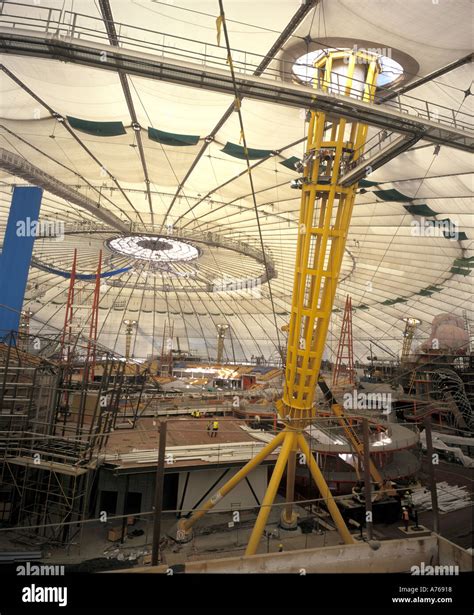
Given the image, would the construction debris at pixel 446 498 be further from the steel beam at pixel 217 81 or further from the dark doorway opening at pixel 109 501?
the steel beam at pixel 217 81

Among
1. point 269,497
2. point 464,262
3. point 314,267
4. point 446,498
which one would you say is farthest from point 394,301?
point 269,497

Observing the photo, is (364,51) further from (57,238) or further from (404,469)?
(57,238)

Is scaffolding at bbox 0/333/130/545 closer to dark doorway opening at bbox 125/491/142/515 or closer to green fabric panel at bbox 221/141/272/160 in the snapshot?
dark doorway opening at bbox 125/491/142/515

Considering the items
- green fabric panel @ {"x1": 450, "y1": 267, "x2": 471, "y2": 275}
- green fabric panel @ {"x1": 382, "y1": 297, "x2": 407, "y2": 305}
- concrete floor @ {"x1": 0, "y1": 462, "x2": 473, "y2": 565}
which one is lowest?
concrete floor @ {"x1": 0, "y1": 462, "x2": 473, "y2": 565}

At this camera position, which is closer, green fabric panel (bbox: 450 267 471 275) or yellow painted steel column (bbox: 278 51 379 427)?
yellow painted steel column (bbox: 278 51 379 427)

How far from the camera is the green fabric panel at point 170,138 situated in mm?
16375

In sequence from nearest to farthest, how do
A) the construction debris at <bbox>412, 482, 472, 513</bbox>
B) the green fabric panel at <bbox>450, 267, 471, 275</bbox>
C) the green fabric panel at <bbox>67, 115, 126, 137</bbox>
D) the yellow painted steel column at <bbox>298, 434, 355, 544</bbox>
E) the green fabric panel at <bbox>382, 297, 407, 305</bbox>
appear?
the yellow painted steel column at <bbox>298, 434, 355, 544</bbox>
the construction debris at <bbox>412, 482, 472, 513</bbox>
the green fabric panel at <bbox>67, 115, 126, 137</bbox>
the green fabric panel at <bbox>450, 267, 471, 275</bbox>
the green fabric panel at <bbox>382, 297, 407, 305</bbox>

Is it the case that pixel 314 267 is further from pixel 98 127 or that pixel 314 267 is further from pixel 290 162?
pixel 98 127

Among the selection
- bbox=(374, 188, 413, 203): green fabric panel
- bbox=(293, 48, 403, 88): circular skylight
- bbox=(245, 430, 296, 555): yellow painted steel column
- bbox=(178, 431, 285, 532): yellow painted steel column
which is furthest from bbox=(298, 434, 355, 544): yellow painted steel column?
bbox=(374, 188, 413, 203): green fabric panel

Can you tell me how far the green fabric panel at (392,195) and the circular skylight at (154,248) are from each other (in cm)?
1721

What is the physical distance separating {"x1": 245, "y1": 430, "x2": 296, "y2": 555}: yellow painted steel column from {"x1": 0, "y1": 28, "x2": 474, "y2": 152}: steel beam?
8.81 m

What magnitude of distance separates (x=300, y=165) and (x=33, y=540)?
46.4 ft

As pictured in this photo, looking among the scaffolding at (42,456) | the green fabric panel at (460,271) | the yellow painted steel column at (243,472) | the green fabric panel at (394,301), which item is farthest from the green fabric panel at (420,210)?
the green fabric panel at (394,301)

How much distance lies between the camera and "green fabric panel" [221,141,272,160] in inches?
667
